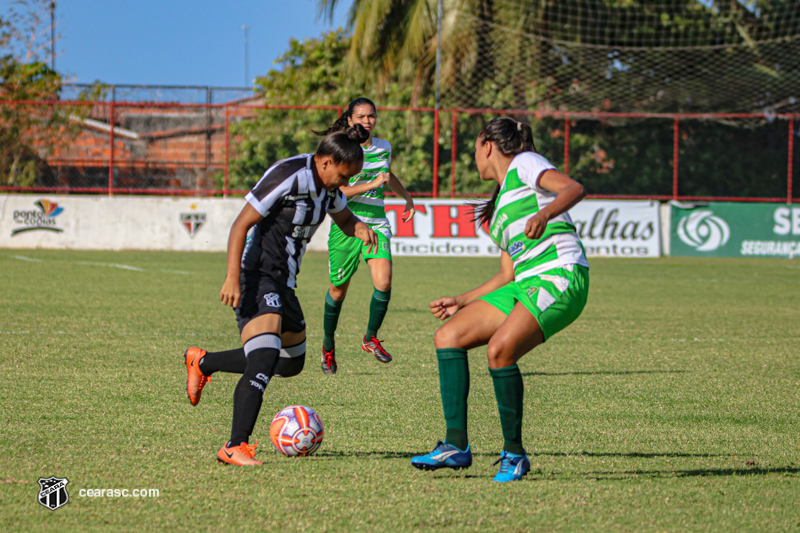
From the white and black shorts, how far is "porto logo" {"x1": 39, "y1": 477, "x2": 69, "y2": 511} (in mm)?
Result: 1133

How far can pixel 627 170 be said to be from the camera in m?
24.0

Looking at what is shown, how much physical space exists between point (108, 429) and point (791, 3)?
24.5m

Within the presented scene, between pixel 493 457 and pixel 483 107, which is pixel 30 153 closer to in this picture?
pixel 483 107

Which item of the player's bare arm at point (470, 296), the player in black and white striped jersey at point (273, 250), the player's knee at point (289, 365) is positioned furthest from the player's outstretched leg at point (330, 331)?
the player's bare arm at point (470, 296)

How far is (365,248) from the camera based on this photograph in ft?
24.4

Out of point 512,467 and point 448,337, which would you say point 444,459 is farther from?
point 448,337

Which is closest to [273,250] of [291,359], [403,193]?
[291,359]

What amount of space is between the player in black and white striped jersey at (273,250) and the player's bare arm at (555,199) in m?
0.99

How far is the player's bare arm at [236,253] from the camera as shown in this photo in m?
4.27

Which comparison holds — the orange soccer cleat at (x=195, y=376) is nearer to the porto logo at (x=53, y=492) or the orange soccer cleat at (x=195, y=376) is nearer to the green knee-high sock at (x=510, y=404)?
the porto logo at (x=53, y=492)

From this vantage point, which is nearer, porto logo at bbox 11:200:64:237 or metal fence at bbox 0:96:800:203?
porto logo at bbox 11:200:64:237

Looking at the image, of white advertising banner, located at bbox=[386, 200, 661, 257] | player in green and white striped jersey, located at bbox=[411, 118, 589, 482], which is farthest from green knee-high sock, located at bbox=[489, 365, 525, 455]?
white advertising banner, located at bbox=[386, 200, 661, 257]

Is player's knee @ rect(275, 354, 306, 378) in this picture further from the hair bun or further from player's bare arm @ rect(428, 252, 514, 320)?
the hair bun

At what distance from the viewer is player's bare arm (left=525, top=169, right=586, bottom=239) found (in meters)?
3.76
